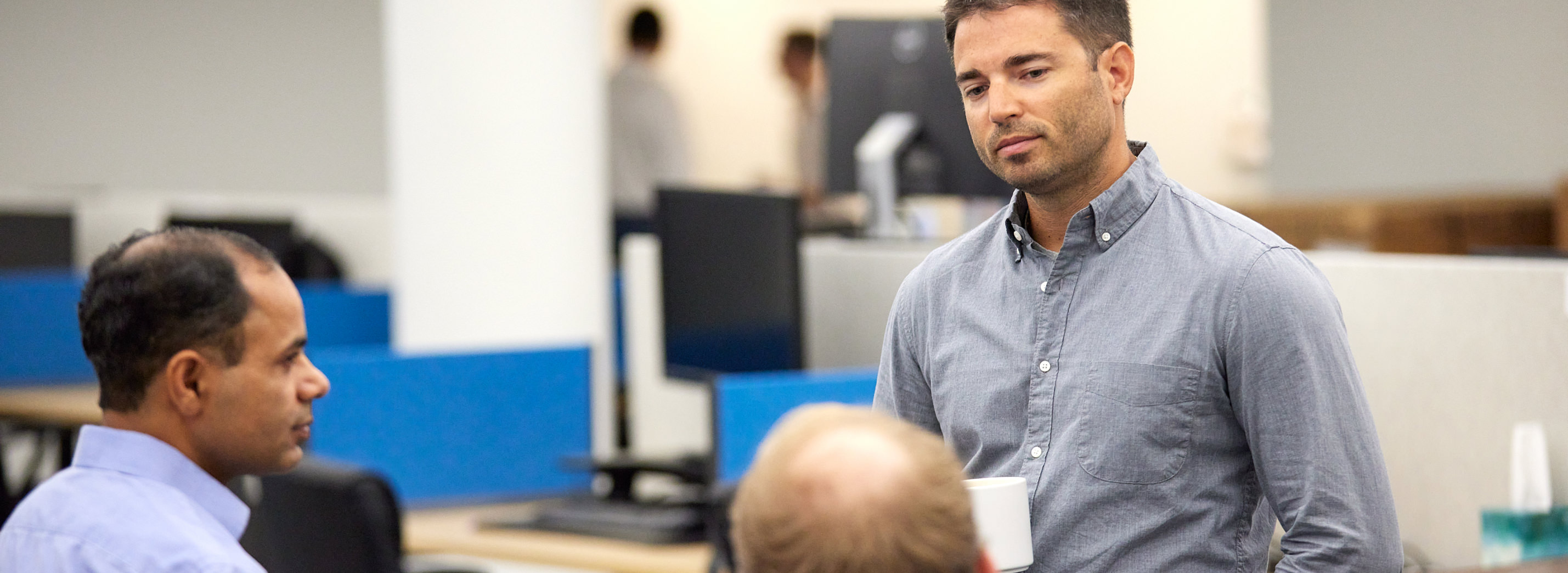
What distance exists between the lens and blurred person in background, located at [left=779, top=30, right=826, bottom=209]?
6254 millimetres

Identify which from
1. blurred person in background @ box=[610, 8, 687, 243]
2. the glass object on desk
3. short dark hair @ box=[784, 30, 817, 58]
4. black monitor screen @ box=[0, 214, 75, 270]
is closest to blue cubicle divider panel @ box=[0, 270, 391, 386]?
black monitor screen @ box=[0, 214, 75, 270]

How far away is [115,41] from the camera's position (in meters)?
5.81

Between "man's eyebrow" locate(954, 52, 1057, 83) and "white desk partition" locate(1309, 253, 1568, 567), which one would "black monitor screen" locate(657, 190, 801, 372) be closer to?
"white desk partition" locate(1309, 253, 1568, 567)

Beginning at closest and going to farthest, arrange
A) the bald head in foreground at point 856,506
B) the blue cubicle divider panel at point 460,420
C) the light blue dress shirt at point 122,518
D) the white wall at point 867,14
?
the bald head in foreground at point 856,506, the light blue dress shirt at point 122,518, the blue cubicle divider panel at point 460,420, the white wall at point 867,14

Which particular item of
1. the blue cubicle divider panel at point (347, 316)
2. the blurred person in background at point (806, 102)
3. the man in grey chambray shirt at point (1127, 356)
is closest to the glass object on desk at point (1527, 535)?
the man in grey chambray shirt at point (1127, 356)

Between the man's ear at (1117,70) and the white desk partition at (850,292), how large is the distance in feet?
4.93

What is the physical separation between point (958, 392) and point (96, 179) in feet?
18.0

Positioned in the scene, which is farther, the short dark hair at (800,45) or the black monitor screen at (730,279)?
the short dark hair at (800,45)

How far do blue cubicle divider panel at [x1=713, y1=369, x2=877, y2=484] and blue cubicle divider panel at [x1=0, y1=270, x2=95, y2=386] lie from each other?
2852 mm

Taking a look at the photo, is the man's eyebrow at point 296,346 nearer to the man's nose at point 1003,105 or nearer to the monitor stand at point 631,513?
the man's nose at point 1003,105

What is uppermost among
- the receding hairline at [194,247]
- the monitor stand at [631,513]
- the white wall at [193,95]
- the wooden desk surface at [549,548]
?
the white wall at [193,95]

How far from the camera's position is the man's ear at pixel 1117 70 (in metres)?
1.16

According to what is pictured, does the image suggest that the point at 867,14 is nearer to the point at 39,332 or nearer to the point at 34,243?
the point at 34,243

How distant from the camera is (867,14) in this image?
21.4 ft
